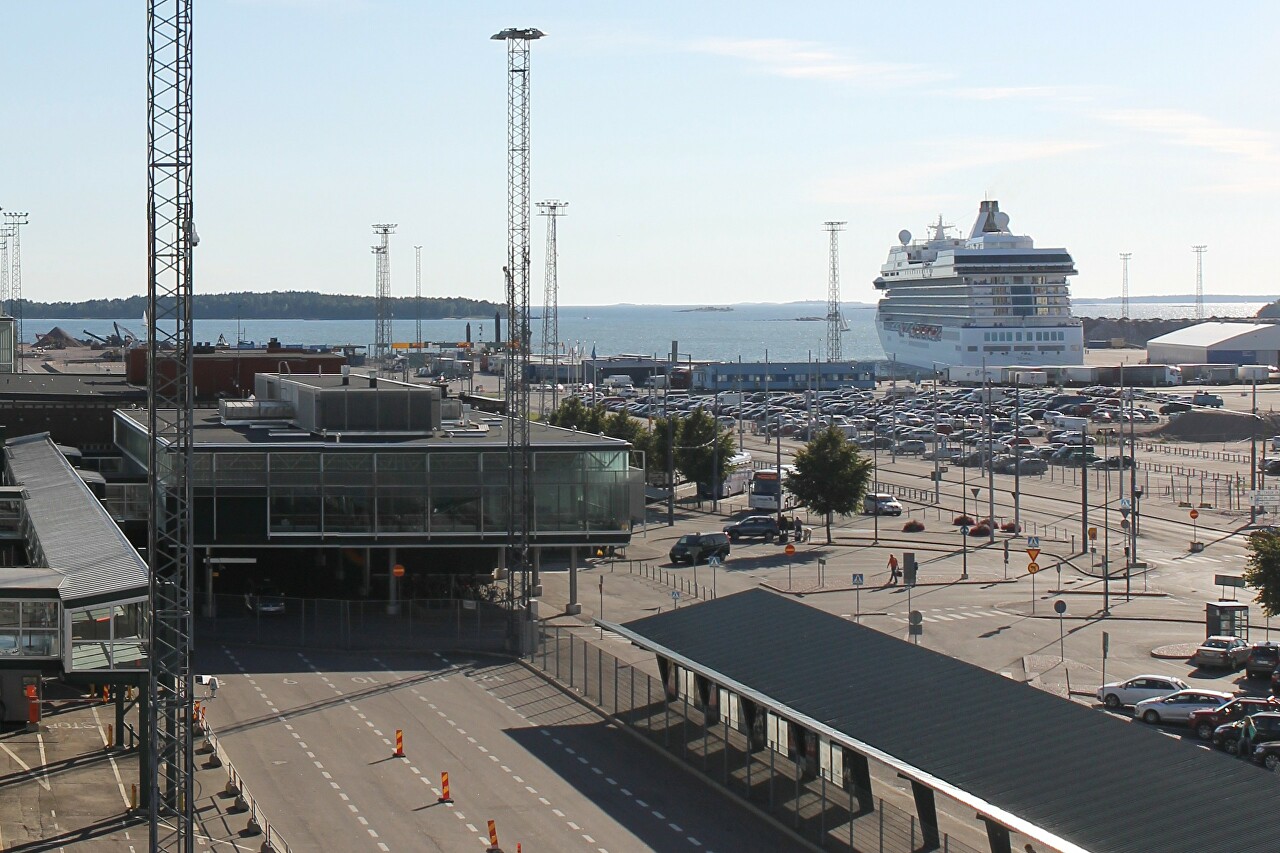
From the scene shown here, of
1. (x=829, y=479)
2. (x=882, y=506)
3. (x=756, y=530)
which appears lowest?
(x=756, y=530)

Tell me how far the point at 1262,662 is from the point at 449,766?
56.6 feet

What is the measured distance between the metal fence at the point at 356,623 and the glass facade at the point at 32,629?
12.1 meters

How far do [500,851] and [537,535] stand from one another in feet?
59.4

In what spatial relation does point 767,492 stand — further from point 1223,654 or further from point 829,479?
point 1223,654

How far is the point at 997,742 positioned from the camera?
66.9 ft

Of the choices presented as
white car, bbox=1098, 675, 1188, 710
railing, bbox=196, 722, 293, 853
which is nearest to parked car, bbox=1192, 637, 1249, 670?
white car, bbox=1098, 675, 1188, 710

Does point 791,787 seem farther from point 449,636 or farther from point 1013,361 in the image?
point 1013,361

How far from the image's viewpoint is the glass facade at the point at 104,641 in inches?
958

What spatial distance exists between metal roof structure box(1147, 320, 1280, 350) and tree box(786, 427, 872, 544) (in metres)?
119

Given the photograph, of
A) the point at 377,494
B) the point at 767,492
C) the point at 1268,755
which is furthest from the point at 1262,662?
the point at 767,492

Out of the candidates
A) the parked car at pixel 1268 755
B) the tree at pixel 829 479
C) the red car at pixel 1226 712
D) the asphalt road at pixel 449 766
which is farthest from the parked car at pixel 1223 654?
the tree at pixel 829 479

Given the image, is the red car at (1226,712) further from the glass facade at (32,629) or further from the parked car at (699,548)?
the parked car at (699,548)

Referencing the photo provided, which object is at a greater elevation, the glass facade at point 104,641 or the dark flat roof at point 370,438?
the dark flat roof at point 370,438

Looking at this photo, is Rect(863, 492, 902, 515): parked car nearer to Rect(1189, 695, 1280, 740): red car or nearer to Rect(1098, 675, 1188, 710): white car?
Rect(1098, 675, 1188, 710): white car
